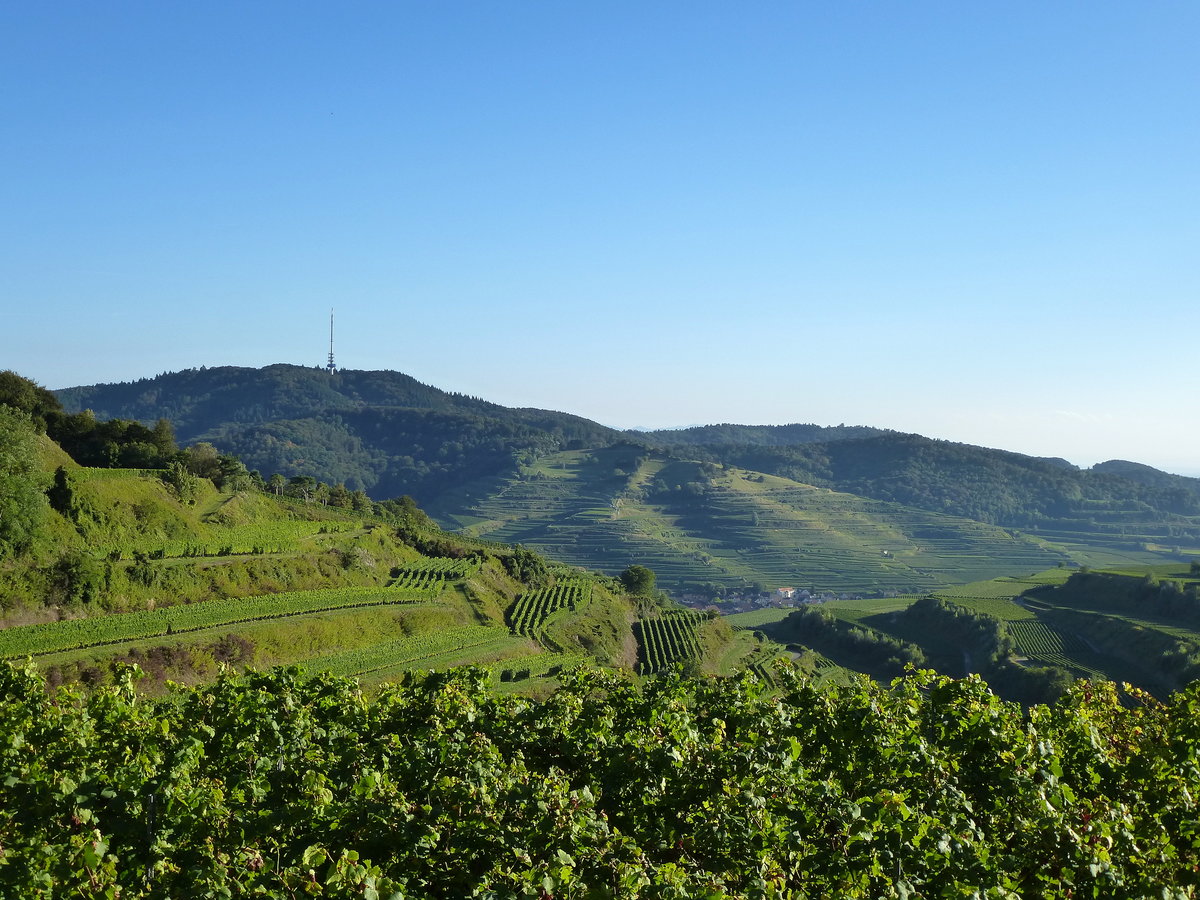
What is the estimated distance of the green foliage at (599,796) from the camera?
10148mm

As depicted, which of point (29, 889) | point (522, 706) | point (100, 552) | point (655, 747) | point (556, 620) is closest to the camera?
point (29, 889)

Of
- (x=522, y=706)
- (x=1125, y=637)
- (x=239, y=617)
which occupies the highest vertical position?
(x=522, y=706)

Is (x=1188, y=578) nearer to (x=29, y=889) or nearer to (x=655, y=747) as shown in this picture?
(x=655, y=747)

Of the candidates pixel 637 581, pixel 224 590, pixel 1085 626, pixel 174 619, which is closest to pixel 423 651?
pixel 224 590

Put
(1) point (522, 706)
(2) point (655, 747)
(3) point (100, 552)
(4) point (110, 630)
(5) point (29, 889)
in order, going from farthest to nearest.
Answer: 1. (3) point (100, 552)
2. (4) point (110, 630)
3. (1) point (522, 706)
4. (2) point (655, 747)
5. (5) point (29, 889)

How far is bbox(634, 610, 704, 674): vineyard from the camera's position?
82312mm

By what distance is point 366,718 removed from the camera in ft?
63.0

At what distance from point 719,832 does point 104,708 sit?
14550 mm

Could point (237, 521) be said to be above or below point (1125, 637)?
above

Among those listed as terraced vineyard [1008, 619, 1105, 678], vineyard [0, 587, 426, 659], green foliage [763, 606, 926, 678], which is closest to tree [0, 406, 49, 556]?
vineyard [0, 587, 426, 659]

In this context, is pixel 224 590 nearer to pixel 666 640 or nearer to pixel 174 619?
pixel 174 619

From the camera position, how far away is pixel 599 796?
1541 centimetres

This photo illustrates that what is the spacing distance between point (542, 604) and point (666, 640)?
14310 mm

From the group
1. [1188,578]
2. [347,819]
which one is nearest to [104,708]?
[347,819]
